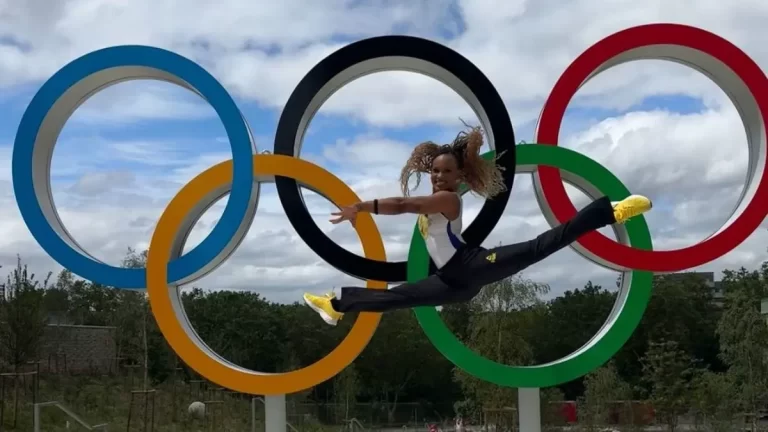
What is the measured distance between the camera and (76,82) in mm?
8672

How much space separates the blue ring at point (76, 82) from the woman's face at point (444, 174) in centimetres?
252

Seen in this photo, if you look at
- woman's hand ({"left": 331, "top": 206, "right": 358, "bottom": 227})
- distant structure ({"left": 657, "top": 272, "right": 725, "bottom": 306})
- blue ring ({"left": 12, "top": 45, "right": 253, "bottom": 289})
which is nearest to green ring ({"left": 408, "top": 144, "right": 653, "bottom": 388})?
blue ring ({"left": 12, "top": 45, "right": 253, "bottom": 289})

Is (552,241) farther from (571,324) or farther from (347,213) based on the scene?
(571,324)

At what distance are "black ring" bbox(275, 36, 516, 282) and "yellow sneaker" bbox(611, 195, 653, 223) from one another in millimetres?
2278

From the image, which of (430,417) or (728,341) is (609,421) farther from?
(430,417)

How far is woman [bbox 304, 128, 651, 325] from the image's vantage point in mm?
5773

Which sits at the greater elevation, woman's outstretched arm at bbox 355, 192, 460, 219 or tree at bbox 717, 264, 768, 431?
woman's outstretched arm at bbox 355, 192, 460, 219

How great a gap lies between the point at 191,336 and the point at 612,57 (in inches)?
209

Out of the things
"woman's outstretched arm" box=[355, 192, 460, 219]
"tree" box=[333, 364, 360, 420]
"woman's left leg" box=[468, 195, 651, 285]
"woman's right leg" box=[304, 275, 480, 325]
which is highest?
"woman's outstretched arm" box=[355, 192, 460, 219]

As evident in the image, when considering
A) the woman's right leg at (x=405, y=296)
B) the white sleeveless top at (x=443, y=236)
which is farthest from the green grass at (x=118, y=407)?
the white sleeveless top at (x=443, y=236)

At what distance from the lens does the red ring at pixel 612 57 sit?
8.16m

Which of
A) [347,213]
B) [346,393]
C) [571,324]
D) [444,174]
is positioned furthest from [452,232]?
[571,324]

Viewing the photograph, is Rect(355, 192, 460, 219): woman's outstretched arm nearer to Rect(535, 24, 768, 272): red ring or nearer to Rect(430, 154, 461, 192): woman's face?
Rect(430, 154, 461, 192): woman's face

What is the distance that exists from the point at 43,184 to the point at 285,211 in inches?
110
